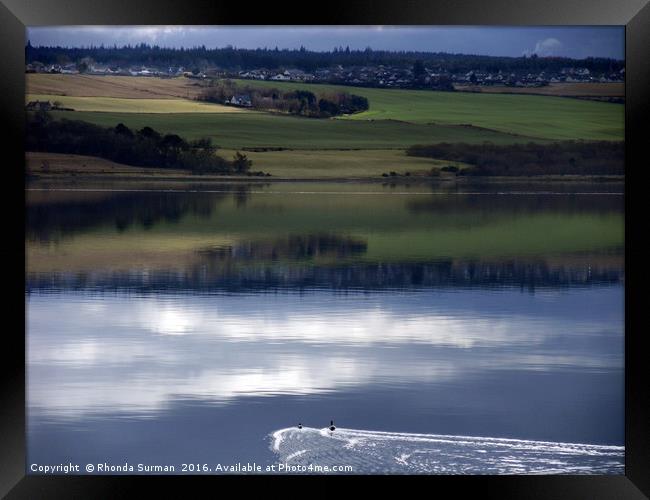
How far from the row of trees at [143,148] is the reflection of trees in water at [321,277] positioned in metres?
0.73

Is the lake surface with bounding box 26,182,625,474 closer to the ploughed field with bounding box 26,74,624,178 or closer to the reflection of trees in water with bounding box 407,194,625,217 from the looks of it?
the reflection of trees in water with bounding box 407,194,625,217

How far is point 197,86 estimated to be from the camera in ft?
27.9

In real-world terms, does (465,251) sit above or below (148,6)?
below

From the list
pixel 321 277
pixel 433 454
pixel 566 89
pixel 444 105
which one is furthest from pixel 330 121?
pixel 433 454

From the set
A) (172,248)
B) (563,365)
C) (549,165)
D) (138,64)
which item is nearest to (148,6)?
(138,64)

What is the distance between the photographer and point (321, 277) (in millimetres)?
8391

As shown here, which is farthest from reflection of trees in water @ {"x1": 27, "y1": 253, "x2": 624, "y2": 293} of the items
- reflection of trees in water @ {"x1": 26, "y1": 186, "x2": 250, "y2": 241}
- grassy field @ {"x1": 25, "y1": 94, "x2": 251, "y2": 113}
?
grassy field @ {"x1": 25, "y1": 94, "x2": 251, "y2": 113}

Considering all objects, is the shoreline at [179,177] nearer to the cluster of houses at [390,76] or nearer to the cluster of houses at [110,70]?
the cluster of houses at [110,70]

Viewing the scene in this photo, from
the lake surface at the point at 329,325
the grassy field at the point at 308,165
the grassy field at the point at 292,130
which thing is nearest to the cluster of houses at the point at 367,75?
the grassy field at the point at 292,130

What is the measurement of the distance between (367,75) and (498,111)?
3.38ft

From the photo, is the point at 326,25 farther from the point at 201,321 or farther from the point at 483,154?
the point at 201,321

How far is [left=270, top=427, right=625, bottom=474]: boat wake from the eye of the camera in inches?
297

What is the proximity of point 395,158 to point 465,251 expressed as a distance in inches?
35.1

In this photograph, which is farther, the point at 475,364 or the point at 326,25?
the point at 475,364
